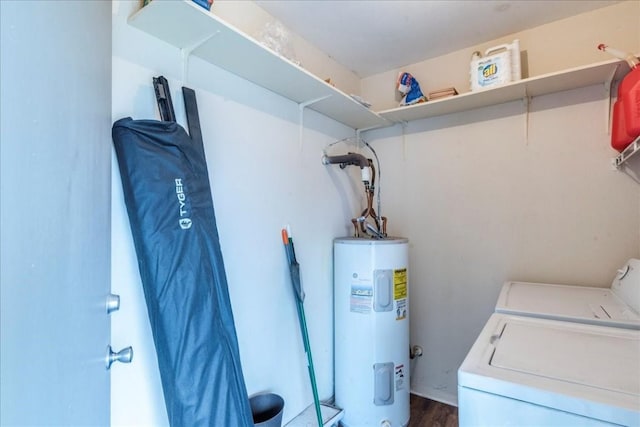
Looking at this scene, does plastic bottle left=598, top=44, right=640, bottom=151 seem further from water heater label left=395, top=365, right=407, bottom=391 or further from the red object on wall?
water heater label left=395, top=365, right=407, bottom=391

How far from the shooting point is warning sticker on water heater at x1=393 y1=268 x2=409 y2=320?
1.89 metres

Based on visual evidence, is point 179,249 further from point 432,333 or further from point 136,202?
point 432,333

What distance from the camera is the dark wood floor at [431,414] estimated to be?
1.99 meters

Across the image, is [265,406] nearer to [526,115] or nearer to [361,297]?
[361,297]

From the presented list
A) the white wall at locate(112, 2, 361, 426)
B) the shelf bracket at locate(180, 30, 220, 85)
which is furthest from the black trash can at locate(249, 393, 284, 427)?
the shelf bracket at locate(180, 30, 220, 85)

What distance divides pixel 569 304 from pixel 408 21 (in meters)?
1.78

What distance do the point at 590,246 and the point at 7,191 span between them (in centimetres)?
245

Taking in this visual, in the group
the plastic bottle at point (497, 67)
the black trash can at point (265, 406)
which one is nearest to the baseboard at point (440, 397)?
the black trash can at point (265, 406)

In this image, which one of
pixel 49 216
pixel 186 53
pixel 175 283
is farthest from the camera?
pixel 186 53

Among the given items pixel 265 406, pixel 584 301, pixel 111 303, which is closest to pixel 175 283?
pixel 111 303

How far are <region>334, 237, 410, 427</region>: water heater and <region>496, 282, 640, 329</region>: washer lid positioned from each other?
594 millimetres

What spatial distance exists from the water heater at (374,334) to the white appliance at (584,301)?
60cm

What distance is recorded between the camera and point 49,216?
40 centimetres

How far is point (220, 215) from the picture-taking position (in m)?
1.47
